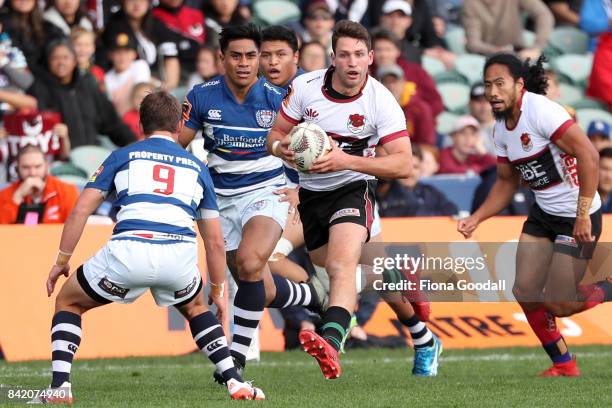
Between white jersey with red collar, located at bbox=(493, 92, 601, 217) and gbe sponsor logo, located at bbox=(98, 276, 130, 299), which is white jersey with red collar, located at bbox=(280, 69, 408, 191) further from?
gbe sponsor logo, located at bbox=(98, 276, 130, 299)

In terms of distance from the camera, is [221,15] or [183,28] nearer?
[183,28]

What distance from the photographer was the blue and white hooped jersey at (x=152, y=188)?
783 cm

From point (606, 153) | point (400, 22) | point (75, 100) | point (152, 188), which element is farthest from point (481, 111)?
point (152, 188)

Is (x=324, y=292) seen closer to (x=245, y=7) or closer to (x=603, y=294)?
(x=603, y=294)

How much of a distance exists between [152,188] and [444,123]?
33.5 feet

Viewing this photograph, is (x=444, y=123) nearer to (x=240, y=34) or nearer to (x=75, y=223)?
(x=240, y=34)

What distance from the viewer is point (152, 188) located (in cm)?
786

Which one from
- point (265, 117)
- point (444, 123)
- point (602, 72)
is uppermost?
point (265, 117)

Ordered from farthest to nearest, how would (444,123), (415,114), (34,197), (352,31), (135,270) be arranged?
(444,123) → (415,114) → (34,197) → (352,31) → (135,270)

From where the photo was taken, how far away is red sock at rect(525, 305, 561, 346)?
10023 mm

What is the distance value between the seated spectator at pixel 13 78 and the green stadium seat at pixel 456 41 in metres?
6.86

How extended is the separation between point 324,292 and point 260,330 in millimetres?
2073

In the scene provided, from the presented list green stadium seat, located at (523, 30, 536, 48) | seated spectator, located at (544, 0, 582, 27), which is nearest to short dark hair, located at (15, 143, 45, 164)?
green stadium seat, located at (523, 30, 536, 48)

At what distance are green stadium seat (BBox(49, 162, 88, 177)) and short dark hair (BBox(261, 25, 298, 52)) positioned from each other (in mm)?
4434
